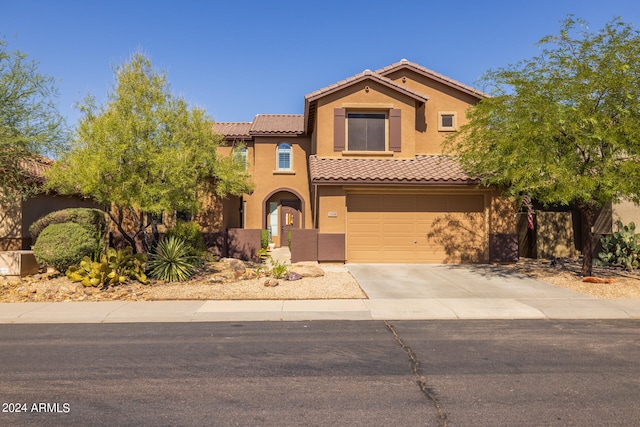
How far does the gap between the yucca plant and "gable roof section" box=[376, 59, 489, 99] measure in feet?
41.5

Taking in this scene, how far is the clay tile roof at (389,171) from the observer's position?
52.3 ft

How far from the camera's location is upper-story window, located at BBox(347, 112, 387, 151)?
60.4 ft

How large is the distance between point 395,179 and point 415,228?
7.47 ft

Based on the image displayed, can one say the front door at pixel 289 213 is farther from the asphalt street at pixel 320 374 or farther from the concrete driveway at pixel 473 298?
the asphalt street at pixel 320 374

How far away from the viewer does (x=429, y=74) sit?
783 inches

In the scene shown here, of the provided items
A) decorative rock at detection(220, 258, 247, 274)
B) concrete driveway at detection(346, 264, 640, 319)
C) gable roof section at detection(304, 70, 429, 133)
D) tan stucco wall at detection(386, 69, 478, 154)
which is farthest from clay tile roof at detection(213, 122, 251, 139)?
concrete driveway at detection(346, 264, 640, 319)

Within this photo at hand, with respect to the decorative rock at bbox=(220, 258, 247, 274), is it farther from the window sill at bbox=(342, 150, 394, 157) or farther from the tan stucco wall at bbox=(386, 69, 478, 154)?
the tan stucco wall at bbox=(386, 69, 478, 154)

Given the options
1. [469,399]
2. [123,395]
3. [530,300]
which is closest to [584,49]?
[530,300]

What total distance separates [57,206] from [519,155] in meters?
18.8

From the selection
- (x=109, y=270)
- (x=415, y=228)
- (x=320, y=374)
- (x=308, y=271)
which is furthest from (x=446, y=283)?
(x=109, y=270)

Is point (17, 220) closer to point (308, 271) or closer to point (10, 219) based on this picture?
point (10, 219)

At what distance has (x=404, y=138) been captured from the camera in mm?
18312

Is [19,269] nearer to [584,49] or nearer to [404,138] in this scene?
[404,138]

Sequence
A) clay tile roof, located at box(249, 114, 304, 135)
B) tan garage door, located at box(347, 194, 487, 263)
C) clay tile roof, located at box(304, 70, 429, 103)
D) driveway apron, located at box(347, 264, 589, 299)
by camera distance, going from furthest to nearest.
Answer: clay tile roof, located at box(249, 114, 304, 135), clay tile roof, located at box(304, 70, 429, 103), tan garage door, located at box(347, 194, 487, 263), driveway apron, located at box(347, 264, 589, 299)
